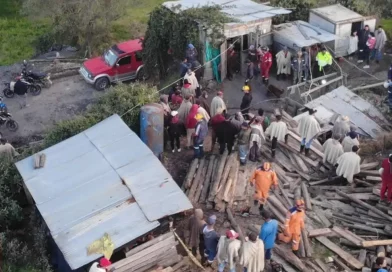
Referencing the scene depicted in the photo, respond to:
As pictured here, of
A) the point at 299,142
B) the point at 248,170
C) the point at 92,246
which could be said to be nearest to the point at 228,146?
the point at 248,170

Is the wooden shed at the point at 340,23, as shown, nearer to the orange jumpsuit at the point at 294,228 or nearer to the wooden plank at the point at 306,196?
the wooden plank at the point at 306,196

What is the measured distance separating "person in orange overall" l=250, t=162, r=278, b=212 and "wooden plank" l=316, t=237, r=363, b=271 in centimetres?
170

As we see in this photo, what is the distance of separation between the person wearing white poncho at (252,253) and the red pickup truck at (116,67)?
14660 millimetres

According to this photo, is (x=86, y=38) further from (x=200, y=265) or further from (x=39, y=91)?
(x=200, y=265)

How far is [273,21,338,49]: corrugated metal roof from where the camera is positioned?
2175cm

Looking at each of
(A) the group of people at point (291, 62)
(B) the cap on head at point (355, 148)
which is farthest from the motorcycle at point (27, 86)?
(B) the cap on head at point (355, 148)

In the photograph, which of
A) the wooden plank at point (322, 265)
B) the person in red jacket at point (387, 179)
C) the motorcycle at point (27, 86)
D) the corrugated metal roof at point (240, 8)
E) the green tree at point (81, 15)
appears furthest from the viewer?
the green tree at point (81, 15)

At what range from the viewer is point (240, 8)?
2330cm

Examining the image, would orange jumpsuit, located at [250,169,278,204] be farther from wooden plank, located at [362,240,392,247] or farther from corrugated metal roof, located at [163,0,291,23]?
corrugated metal roof, located at [163,0,291,23]

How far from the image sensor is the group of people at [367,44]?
22.2m

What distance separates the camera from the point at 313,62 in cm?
2198

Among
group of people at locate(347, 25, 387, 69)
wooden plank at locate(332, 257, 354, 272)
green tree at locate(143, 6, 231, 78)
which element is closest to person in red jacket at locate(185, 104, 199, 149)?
green tree at locate(143, 6, 231, 78)

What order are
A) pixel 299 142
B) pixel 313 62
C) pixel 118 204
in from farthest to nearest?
pixel 313 62 < pixel 299 142 < pixel 118 204

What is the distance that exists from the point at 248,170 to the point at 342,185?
2.69 m
